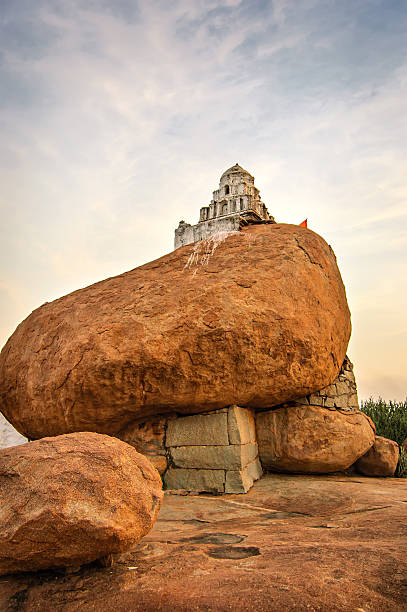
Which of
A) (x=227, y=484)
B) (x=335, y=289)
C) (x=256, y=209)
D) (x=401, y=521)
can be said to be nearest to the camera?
(x=401, y=521)

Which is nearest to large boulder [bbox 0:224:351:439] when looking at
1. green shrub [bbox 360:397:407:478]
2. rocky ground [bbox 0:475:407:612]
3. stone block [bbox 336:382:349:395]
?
stone block [bbox 336:382:349:395]

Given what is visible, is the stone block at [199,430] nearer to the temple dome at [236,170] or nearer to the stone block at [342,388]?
the stone block at [342,388]

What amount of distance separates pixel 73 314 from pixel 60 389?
3.48 feet

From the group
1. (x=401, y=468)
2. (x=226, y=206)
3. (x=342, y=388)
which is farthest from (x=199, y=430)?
(x=226, y=206)

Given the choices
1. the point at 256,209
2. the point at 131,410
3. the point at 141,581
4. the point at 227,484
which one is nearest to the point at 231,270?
the point at 131,410

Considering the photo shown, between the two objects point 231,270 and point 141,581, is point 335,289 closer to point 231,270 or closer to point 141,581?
point 231,270

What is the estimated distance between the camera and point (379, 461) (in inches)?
228

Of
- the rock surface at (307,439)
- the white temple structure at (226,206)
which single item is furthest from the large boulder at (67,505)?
the white temple structure at (226,206)

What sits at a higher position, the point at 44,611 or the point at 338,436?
the point at 338,436

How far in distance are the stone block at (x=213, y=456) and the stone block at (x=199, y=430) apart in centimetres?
7

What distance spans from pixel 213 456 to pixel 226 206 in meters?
26.4

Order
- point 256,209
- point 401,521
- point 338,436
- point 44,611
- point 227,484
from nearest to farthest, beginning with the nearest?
1. point 44,611
2. point 401,521
3. point 227,484
4. point 338,436
5. point 256,209

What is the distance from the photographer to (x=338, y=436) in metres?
5.38

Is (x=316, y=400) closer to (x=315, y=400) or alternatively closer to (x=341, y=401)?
(x=315, y=400)
